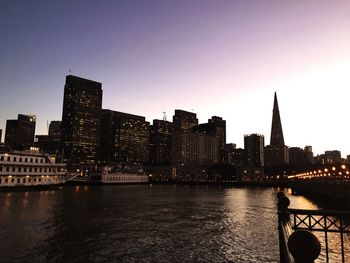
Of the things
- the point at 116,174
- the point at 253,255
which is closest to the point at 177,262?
the point at 253,255

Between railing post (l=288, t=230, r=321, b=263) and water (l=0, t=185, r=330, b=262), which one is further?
water (l=0, t=185, r=330, b=262)

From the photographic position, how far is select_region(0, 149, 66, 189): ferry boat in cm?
9700

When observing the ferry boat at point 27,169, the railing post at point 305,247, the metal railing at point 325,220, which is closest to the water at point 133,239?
the metal railing at point 325,220

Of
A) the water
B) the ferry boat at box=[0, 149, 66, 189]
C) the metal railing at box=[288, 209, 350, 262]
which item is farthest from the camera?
the ferry boat at box=[0, 149, 66, 189]

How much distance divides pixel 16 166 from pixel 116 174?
98405mm

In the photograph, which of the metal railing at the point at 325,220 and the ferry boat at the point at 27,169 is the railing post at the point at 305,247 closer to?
the metal railing at the point at 325,220

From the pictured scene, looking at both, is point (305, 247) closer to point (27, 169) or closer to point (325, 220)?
point (325, 220)

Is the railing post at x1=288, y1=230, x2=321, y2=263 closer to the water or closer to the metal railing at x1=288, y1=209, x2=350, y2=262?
the metal railing at x1=288, y1=209, x2=350, y2=262

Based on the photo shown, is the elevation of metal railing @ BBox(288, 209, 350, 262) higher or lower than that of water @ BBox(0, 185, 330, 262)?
higher

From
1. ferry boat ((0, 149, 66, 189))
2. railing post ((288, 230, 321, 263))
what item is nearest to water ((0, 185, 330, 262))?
railing post ((288, 230, 321, 263))

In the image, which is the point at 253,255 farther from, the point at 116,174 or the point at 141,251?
the point at 116,174

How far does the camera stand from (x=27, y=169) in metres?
106

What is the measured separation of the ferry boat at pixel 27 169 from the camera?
97.0 metres

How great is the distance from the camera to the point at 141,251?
27594 millimetres
